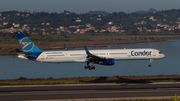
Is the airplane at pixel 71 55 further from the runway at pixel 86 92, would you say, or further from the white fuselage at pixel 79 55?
the runway at pixel 86 92

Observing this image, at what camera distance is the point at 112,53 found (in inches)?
2675

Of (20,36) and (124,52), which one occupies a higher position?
(20,36)

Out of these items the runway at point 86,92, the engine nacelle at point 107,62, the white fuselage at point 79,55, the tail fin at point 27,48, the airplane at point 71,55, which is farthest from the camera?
the tail fin at point 27,48

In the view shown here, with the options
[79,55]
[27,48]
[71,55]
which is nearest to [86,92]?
[79,55]

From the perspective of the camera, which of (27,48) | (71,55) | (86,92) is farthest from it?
(27,48)

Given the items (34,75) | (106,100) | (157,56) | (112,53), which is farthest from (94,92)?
(34,75)

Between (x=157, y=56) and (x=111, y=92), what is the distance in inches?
1237

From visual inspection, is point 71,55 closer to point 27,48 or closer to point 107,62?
point 107,62

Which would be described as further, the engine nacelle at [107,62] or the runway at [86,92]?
the engine nacelle at [107,62]

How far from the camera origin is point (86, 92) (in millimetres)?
44125

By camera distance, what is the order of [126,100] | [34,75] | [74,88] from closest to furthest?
1. [126,100]
2. [74,88]
3. [34,75]

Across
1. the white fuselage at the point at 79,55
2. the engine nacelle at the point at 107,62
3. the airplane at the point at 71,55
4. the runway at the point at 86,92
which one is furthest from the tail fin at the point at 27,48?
the runway at the point at 86,92

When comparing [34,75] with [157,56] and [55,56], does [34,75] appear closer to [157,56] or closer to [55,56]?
[55,56]

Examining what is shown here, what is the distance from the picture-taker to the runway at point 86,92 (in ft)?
132
